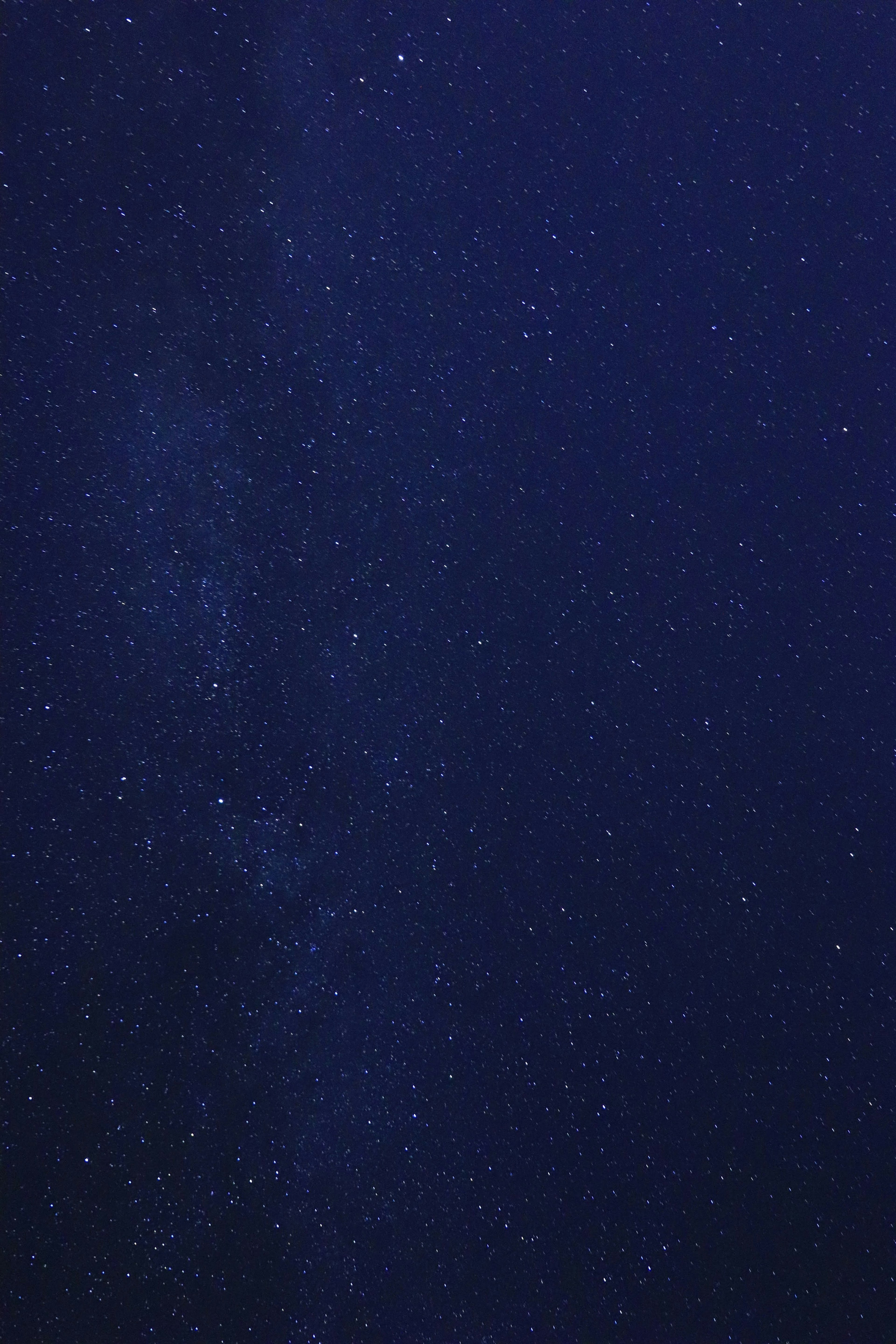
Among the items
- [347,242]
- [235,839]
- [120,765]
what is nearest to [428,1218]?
[235,839]

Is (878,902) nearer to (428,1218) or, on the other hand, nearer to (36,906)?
(428,1218)

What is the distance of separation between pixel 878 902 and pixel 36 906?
2.31 ft

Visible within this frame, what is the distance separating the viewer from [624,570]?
2.46ft

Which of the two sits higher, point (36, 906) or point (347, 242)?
point (347, 242)

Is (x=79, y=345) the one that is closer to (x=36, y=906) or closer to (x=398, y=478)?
(x=398, y=478)

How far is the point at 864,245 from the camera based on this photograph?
728 mm

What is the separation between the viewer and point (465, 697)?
0.75 metres

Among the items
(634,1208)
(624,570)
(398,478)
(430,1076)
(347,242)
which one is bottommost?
(634,1208)

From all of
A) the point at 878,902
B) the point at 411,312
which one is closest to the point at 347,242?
the point at 411,312

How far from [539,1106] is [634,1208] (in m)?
0.12

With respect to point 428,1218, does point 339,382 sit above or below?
above

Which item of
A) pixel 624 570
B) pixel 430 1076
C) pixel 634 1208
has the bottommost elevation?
pixel 634 1208

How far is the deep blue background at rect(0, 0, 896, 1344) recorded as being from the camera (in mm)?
720

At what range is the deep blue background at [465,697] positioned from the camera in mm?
720
